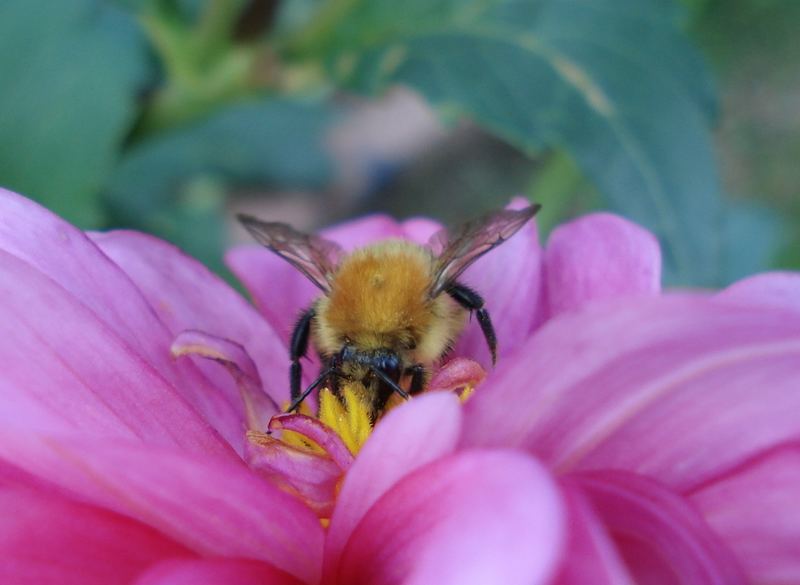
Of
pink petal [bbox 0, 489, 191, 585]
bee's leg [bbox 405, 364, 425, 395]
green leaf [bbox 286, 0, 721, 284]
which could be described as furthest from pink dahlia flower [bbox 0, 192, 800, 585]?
green leaf [bbox 286, 0, 721, 284]

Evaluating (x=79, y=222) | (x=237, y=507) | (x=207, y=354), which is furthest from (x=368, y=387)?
(x=79, y=222)

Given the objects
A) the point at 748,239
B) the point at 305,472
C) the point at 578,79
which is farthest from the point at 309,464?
the point at 748,239

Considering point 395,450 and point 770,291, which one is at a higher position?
point 770,291

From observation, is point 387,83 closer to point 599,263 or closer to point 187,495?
point 599,263

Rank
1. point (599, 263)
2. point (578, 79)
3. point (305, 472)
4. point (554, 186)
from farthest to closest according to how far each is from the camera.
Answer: point (554, 186) < point (578, 79) < point (599, 263) < point (305, 472)

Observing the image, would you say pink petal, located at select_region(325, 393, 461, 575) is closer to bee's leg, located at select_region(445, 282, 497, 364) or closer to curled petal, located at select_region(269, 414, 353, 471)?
curled petal, located at select_region(269, 414, 353, 471)

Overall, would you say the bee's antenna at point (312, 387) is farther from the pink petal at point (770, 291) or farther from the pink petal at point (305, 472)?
the pink petal at point (770, 291)
